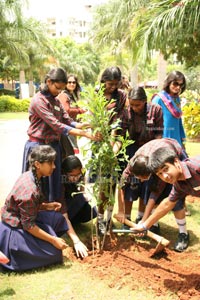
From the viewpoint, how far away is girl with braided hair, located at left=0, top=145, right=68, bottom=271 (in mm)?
3115

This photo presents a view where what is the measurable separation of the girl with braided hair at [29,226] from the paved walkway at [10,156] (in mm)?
1953

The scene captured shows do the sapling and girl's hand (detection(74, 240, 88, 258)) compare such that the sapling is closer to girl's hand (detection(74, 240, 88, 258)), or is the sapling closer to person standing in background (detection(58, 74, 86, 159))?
girl's hand (detection(74, 240, 88, 258))

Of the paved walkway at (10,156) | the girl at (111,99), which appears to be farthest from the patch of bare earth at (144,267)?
the paved walkway at (10,156)

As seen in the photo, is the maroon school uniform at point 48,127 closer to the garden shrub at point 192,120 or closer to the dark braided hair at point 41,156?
the dark braided hair at point 41,156

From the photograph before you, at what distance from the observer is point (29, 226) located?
3119 mm

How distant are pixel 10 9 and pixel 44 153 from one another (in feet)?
48.2

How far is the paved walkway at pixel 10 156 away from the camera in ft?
20.2

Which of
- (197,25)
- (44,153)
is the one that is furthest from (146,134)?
(197,25)

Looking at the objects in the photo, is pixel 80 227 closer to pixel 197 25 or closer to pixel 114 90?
pixel 114 90

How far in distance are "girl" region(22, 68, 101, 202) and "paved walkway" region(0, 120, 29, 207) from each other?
1547 mm

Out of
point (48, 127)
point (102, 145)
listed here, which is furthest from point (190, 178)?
point (48, 127)

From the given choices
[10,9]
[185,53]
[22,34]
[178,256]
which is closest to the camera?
[178,256]

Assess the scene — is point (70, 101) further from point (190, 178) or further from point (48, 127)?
point (190, 178)

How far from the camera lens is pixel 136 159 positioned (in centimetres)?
335
